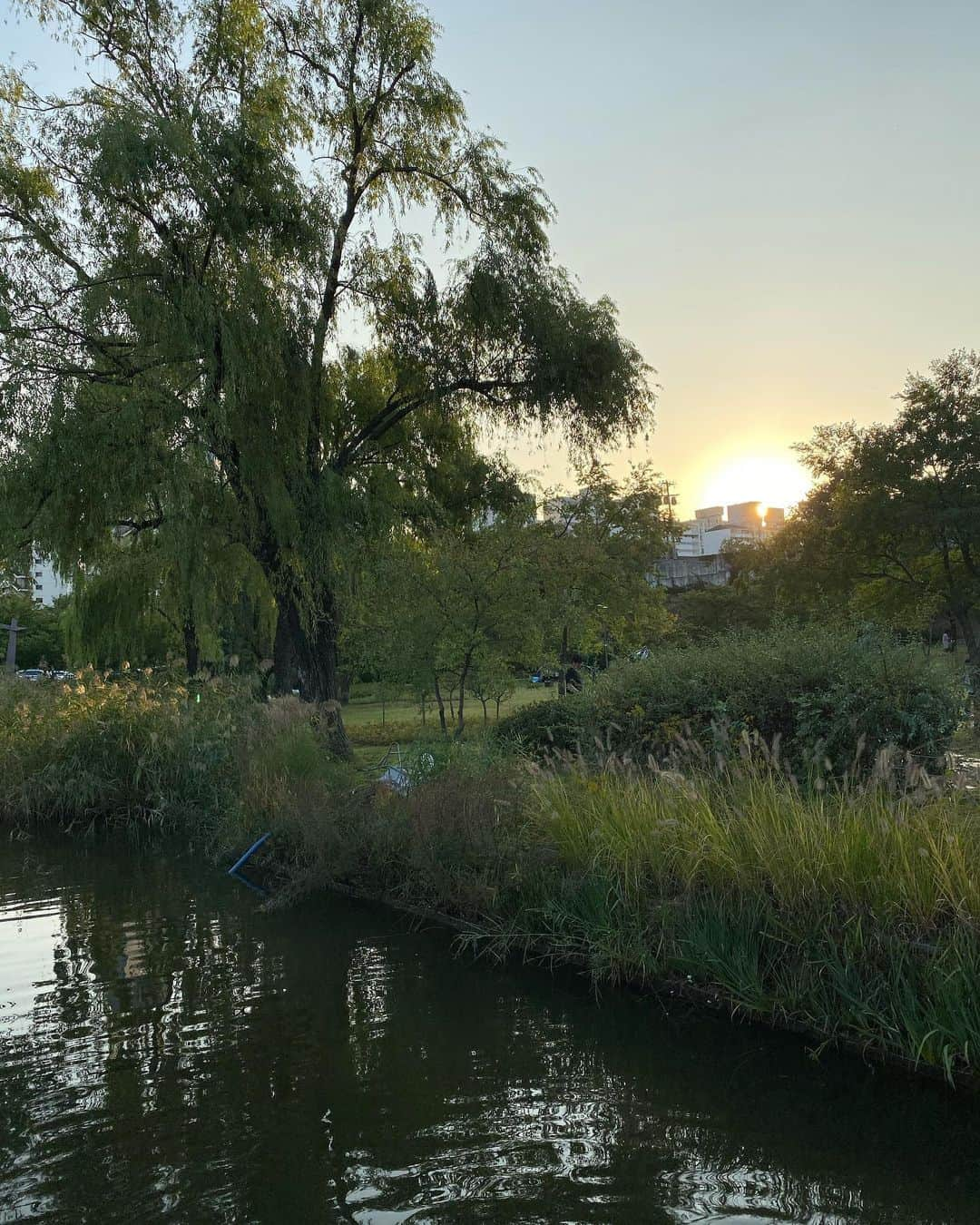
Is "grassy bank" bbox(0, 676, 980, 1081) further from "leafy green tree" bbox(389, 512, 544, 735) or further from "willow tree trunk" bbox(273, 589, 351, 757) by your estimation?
"willow tree trunk" bbox(273, 589, 351, 757)

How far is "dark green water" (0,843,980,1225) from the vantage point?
3.82 m

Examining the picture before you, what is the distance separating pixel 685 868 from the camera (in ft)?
20.3

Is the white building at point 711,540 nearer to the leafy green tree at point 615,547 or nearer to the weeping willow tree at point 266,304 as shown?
the leafy green tree at point 615,547

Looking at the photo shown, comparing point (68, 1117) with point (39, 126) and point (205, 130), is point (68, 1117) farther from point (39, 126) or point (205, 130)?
point (39, 126)

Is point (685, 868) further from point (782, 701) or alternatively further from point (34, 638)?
point (34, 638)

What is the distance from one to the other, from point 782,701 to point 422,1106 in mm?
6517

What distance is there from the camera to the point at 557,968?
22.1 feet

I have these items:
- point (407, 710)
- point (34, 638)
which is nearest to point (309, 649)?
point (407, 710)

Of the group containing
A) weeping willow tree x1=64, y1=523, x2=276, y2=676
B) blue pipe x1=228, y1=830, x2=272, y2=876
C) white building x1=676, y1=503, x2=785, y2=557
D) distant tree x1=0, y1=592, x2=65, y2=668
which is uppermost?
white building x1=676, y1=503, x2=785, y2=557

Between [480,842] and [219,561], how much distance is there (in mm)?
11818

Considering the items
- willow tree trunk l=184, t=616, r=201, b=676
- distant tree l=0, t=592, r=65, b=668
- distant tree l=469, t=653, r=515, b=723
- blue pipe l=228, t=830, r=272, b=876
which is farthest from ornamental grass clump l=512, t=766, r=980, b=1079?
distant tree l=0, t=592, r=65, b=668

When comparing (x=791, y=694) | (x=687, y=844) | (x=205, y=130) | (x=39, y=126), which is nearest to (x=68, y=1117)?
(x=687, y=844)

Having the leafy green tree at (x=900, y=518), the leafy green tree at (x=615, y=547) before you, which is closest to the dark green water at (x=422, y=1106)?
the leafy green tree at (x=615, y=547)

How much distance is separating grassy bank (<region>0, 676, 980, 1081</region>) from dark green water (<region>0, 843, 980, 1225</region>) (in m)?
0.30
